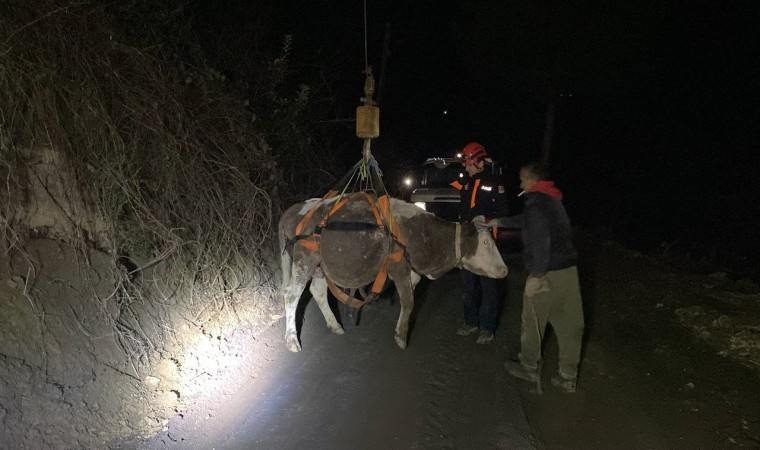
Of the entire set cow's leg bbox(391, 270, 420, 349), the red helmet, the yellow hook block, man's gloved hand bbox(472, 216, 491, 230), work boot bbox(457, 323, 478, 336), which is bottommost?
A: work boot bbox(457, 323, 478, 336)

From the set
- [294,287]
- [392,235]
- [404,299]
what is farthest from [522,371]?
[294,287]

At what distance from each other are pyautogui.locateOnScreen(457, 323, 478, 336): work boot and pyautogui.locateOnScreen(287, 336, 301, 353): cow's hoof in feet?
6.43

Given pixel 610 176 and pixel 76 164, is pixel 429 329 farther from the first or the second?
pixel 610 176

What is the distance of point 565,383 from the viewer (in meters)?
4.03

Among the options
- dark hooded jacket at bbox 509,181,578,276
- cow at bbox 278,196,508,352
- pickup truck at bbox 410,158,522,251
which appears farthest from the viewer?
pickup truck at bbox 410,158,522,251

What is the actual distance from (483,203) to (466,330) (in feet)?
5.22

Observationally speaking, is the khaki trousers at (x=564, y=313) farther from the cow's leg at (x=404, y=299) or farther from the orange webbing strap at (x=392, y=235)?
the orange webbing strap at (x=392, y=235)

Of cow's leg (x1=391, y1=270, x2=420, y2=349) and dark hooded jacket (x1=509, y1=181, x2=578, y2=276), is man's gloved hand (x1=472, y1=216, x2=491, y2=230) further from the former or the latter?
cow's leg (x1=391, y1=270, x2=420, y2=349)

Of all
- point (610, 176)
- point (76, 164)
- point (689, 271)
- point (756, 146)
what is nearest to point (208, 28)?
point (76, 164)

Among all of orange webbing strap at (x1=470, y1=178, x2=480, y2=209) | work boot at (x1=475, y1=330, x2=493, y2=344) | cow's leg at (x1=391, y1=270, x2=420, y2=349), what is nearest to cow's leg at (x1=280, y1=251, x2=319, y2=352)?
cow's leg at (x1=391, y1=270, x2=420, y2=349)

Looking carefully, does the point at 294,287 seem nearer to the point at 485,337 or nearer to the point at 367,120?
the point at 367,120

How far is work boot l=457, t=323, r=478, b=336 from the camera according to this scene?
5242mm

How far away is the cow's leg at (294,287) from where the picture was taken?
4.72 meters

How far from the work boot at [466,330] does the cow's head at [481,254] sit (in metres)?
0.87
